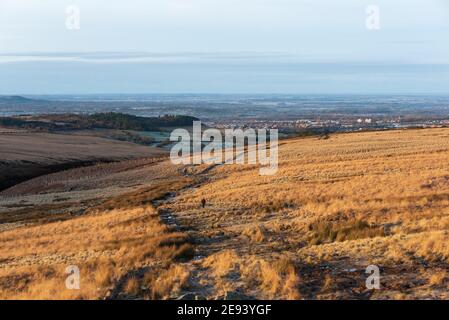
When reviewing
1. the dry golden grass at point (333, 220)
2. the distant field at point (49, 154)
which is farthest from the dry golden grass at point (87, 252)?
the distant field at point (49, 154)

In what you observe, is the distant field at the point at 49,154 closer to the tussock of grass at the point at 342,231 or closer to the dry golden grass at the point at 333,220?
the dry golden grass at the point at 333,220

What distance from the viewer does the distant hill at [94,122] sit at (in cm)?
14312

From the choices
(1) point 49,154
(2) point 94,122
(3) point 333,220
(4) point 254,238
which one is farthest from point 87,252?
(2) point 94,122

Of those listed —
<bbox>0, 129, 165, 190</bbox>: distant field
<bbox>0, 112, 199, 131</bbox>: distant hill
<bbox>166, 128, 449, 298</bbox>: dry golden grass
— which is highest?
<bbox>166, 128, 449, 298</bbox>: dry golden grass

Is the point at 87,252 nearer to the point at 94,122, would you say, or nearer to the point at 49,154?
the point at 49,154

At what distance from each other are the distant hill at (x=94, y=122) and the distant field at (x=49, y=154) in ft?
125

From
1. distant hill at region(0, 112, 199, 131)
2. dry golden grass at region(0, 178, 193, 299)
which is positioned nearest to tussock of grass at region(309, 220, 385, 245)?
dry golden grass at region(0, 178, 193, 299)

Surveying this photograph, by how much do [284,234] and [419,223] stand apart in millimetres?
4444

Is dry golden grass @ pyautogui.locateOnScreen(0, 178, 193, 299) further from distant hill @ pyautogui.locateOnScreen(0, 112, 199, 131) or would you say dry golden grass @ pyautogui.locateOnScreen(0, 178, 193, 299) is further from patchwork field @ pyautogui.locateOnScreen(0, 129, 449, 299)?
distant hill @ pyautogui.locateOnScreen(0, 112, 199, 131)

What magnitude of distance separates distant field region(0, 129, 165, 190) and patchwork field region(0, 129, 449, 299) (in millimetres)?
25817

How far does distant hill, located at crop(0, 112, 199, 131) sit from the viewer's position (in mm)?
143125

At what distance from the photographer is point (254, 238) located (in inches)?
674

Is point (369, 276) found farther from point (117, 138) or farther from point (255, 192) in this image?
point (117, 138)

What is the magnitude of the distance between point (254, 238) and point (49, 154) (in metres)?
66.5
